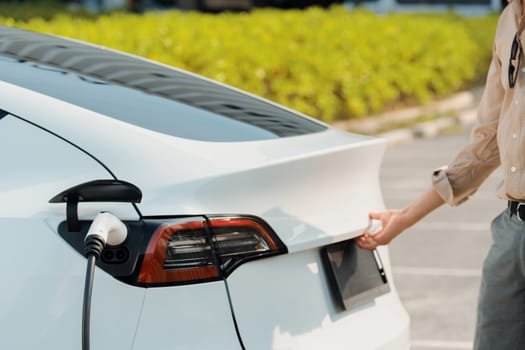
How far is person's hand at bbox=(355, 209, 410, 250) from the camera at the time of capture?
3211 millimetres

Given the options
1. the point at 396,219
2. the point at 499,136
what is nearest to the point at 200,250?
the point at 396,219

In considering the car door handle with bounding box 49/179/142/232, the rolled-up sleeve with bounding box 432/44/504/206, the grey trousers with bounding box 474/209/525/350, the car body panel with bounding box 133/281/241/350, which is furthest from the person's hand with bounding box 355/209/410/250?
the car door handle with bounding box 49/179/142/232

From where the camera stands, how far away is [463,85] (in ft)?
60.8

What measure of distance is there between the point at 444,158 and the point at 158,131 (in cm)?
984

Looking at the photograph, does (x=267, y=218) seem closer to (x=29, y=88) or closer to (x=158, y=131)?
(x=158, y=131)

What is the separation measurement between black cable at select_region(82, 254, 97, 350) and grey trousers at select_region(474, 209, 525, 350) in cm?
117

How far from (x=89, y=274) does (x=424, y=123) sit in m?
12.5

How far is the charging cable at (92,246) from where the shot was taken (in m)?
2.58

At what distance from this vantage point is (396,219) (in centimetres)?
333

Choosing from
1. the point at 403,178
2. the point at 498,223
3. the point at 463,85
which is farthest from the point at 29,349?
the point at 463,85

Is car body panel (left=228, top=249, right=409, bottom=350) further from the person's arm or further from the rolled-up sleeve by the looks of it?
the rolled-up sleeve

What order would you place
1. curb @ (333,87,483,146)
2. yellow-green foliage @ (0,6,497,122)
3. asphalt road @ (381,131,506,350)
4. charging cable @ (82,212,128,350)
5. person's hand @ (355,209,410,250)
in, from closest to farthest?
1. charging cable @ (82,212,128,350)
2. person's hand @ (355,209,410,250)
3. asphalt road @ (381,131,506,350)
4. yellow-green foliage @ (0,6,497,122)
5. curb @ (333,87,483,146)

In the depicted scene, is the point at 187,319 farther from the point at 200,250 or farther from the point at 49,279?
the point at 49,279

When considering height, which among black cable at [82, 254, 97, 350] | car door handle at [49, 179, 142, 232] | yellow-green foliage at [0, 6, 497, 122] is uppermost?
car door handle at [49, 179, 142, 232]
